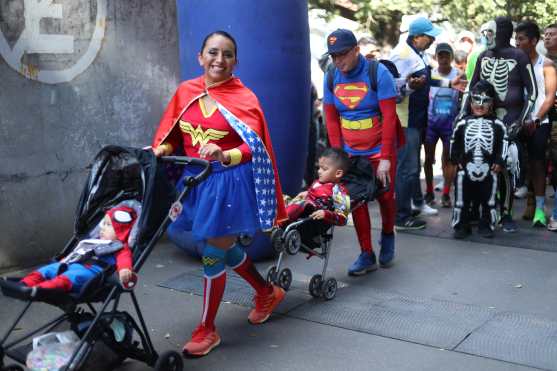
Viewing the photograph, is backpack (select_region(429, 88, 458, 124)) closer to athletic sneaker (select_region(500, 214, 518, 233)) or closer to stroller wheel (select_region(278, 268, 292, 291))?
athletic sneaker (select_region(500, 214, 518, 233))

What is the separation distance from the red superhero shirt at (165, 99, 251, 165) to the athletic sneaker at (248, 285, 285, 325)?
106cm

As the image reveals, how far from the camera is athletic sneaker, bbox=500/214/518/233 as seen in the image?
24.0ft

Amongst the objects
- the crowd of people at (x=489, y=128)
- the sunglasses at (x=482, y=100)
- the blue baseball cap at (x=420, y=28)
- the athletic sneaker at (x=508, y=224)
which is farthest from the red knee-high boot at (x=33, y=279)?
the athletic sneaker at (x=508, y=224)

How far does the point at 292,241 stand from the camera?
486 centimetres

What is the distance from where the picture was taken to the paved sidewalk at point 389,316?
14.1 feet

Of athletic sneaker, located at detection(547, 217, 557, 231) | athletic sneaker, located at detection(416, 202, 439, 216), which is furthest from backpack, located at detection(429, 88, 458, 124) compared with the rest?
athletic sneaker, located at detection(547, 217, 557, 231)

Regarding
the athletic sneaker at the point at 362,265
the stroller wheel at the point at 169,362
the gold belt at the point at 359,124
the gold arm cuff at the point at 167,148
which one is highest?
the gold arm cuff at the point at 167,148

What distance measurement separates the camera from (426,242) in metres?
6.98

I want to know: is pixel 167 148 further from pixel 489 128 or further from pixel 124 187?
pixel 489 128

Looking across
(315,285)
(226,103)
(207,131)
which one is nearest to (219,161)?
(207,131)

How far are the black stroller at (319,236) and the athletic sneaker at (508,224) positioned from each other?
2215mm

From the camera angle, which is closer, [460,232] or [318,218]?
A: [318,218]

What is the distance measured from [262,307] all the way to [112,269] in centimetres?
148

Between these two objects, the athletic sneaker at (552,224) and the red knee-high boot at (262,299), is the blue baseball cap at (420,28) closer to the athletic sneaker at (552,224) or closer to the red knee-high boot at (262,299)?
the athletic sneaker at (552,224)
